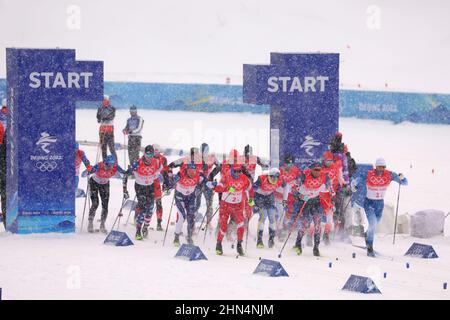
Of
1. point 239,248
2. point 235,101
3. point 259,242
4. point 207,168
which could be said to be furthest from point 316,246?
point 235,101

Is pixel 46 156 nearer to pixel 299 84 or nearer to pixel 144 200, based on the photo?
pixel 144 200

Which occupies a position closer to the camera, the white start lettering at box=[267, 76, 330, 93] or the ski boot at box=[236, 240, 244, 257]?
the ski boot at box=[236, 240, 244, 257]

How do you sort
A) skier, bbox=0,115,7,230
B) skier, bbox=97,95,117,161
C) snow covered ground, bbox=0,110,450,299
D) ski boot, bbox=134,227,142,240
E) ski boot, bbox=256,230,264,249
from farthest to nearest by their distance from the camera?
skier, bbox=97,95,117,161, skier, bbox=0,115,7,230, ski boot, bbox=134,227,142,240, ski boot, bbox=256,230,264,249, snow covered ground, bbox=0,110,450,299

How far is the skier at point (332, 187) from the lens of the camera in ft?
Result: 50.2

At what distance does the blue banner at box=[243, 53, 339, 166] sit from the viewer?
662 inches

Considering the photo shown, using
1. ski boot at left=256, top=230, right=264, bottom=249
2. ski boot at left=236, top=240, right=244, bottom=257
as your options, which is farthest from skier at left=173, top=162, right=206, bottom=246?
ski boot at left=256, top=230, right=264, bottom=249

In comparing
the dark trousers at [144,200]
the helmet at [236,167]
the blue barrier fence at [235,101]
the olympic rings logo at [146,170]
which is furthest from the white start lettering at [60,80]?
the blue barrier fence at [235,101]

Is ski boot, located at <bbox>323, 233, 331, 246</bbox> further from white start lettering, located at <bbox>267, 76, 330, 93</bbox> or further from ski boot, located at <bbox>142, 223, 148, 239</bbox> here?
ski boot, located at <bbox>142, 223, 148, 239</bbox>

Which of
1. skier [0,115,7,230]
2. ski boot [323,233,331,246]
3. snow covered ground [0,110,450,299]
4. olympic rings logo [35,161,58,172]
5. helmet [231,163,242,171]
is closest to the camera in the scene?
snow covered ground [0,110,450,299]

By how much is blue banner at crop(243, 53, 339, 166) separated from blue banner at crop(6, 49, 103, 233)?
305cm

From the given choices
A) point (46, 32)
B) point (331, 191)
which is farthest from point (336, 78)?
point (46, 32)

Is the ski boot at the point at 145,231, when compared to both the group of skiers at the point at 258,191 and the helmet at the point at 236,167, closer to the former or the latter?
the group of skiers at the point at 258,191

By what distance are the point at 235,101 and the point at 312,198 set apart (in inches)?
870

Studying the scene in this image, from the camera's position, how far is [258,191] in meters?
15.5
